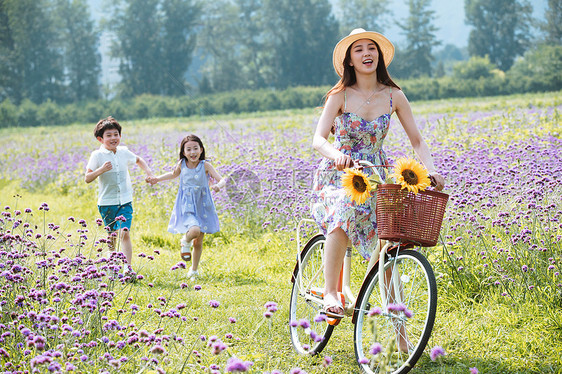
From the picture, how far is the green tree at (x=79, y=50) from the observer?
66.1 metres

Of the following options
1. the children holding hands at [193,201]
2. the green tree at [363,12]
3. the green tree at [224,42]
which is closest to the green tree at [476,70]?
the green tree at [363,12]

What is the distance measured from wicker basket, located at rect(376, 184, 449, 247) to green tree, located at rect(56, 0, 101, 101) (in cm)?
6568

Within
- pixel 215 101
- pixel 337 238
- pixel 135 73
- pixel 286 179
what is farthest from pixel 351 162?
pixel 135 73

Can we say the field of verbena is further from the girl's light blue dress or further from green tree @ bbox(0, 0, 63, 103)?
green tree @ bbox(0, 0, 63, 103)

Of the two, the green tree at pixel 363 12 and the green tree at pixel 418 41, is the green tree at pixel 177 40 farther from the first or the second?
the green tree at pixel 363 12

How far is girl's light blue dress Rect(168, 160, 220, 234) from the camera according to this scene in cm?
676

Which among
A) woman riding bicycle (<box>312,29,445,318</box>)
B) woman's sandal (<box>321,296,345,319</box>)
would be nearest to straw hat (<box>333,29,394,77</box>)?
woman riding bicycle (<box>312,29,445,318</box>)

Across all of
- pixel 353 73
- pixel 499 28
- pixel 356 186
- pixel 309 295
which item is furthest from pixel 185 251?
pixel 499 28

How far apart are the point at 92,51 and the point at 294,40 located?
21.8 m

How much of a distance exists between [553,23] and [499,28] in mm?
7883

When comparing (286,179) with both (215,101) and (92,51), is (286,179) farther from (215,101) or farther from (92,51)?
(92,51)

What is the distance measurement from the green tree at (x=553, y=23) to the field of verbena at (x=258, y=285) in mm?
69458

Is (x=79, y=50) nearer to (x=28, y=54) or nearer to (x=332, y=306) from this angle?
(x=28, y=54)

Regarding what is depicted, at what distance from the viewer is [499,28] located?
261 ft
